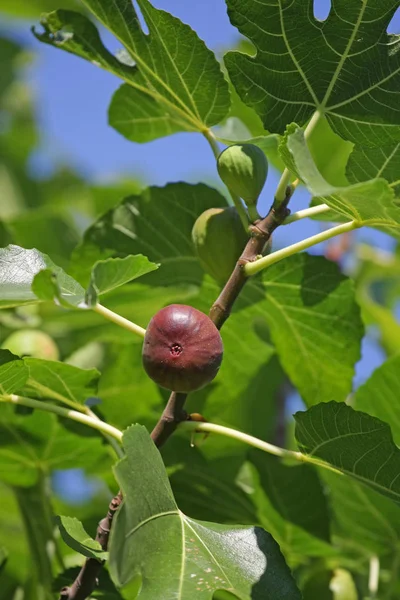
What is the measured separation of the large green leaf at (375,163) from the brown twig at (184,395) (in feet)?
0.45

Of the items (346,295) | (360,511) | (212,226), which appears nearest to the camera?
(212,226)

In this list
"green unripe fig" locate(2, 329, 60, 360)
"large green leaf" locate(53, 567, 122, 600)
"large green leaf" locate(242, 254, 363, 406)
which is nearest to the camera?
"large green leaf" locate(53, 567, 122, 600)

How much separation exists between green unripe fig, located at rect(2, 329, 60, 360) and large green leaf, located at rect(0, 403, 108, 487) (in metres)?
0.35

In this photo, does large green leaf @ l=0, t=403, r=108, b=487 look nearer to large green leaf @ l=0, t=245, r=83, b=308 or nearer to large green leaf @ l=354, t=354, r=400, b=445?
large green leaf @ l=0, t=245, r=83, b=308

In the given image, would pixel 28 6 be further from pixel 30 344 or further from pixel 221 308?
pixel 221 308

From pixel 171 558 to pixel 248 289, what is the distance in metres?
0.77

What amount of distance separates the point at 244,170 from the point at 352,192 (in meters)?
0.30

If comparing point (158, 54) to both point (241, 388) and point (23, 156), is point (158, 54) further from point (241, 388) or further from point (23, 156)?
point (23, 156)

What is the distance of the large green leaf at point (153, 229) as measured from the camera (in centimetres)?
173

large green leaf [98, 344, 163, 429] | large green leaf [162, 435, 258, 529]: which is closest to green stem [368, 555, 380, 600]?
large green leaf [162, 435, 258, 529]

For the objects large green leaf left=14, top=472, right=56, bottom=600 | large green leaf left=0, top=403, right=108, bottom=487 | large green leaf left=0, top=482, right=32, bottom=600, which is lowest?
large green leaf left=0, top=482, right=32, bottom=600

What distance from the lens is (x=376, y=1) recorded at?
126 centimetres

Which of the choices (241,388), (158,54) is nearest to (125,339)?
(241,388)

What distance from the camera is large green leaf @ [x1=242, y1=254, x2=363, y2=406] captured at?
5.50ft
